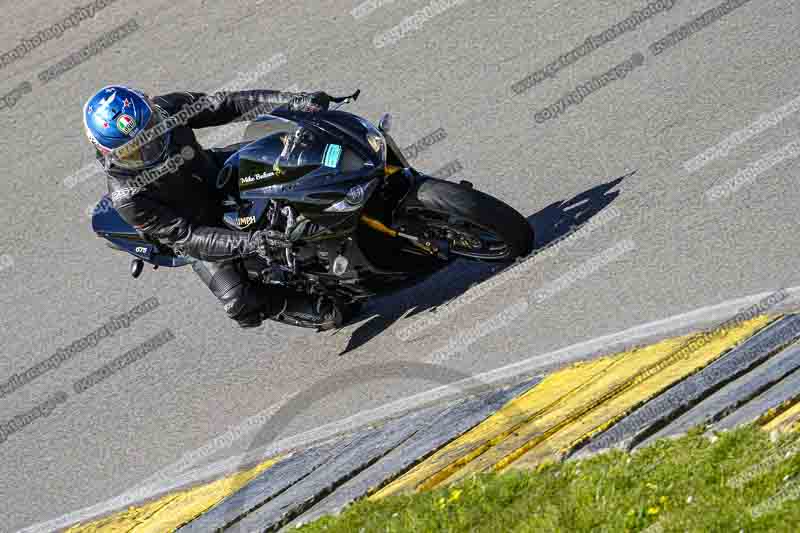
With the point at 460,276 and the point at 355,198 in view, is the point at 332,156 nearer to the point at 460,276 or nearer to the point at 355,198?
the point at 355,198

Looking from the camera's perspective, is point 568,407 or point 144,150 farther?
point 144,150

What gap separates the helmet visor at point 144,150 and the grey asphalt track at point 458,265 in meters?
2.00

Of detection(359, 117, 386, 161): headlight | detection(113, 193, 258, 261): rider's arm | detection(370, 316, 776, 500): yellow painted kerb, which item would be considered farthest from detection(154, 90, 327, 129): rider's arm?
detection(370, 316, 776, 500): yellow painted kerb

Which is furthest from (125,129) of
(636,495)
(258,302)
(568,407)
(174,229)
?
(636,495)

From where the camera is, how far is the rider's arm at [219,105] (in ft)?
26.7

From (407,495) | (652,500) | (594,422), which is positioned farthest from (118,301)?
(652,500)

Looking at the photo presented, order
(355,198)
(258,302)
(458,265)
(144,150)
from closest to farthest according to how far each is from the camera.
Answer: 1. (355,198)
2. (144,150)
3. (258,302)
4. (458,265)

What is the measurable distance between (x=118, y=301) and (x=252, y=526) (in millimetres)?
3946

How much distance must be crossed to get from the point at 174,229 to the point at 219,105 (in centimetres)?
112

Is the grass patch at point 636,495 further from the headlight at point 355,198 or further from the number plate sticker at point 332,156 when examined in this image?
the number plate sticker at point 332,156

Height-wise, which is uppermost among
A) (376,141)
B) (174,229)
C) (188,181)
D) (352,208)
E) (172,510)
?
(188,181)

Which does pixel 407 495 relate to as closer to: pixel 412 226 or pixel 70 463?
pixel 412 226

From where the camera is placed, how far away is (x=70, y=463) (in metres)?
8.66

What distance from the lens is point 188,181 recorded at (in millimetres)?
7922
